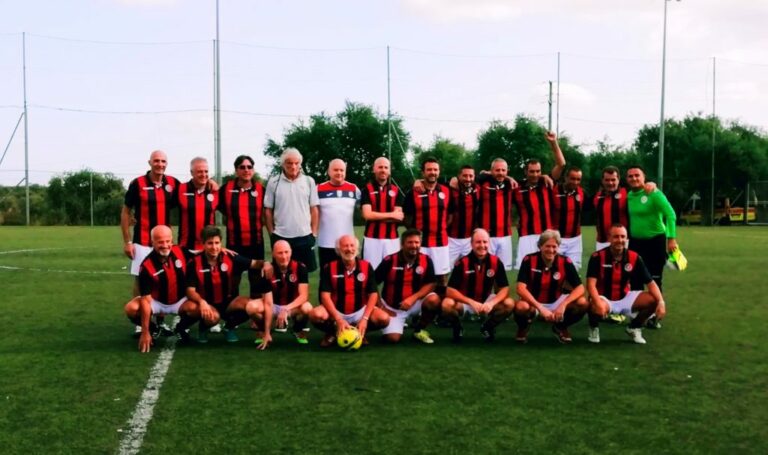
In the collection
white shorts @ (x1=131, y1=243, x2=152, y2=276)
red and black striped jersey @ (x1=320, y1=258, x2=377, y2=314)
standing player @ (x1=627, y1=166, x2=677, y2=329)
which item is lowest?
red and black striped jersey @ (x1=320, y1=258, x2=377, y2=314)

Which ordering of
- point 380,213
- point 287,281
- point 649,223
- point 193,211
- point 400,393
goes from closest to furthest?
point 400,393, point 287,281, point 193,211, point 380,213, point 649,223

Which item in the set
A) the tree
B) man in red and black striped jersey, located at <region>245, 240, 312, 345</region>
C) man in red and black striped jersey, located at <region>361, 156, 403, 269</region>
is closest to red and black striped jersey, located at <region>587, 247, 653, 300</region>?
man in red and black striped jersey, located at <region>361, 156, 403, 269</region>

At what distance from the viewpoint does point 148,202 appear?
678 centimetres

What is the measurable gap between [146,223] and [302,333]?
1.77 meters

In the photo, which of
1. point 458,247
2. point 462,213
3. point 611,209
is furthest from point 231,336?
point 611,209

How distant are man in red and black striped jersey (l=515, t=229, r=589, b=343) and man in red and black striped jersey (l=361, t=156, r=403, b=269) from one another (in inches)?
52.5

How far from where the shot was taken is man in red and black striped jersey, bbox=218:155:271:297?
6.84 meters

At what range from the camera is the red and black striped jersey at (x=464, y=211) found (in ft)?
24.4

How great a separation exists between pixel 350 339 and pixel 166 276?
1.64 meters

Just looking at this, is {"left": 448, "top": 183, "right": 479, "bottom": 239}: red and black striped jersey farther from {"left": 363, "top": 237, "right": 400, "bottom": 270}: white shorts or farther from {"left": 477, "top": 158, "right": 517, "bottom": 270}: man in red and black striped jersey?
{"left": 363, "top": 237, "right": 400, "bottom": 270}: white shorts

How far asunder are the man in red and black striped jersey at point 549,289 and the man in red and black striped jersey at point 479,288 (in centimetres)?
14

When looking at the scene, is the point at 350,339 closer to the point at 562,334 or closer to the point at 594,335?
the point at 562,334

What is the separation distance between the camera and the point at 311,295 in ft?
31.7

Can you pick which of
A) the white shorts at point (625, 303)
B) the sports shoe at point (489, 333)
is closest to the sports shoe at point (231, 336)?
the sports shoe at point (489, 333)
